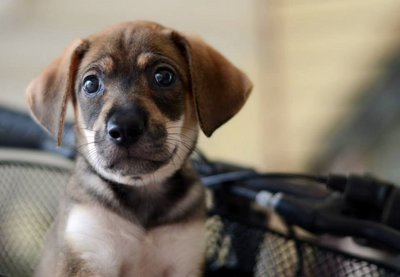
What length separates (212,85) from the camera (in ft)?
3.47

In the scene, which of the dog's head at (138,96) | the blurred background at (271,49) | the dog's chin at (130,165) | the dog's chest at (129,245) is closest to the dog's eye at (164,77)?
the dog's head at (138,96)

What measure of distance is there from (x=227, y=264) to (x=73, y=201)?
0.97 feet

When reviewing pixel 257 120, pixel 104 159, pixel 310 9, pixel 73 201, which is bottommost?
pixel 257 120

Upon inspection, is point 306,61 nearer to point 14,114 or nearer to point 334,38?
point 334,38

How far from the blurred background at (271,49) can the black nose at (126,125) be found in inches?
71.8

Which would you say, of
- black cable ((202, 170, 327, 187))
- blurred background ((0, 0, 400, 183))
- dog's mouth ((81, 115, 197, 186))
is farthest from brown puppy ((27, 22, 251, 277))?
blurred background ((0, 0, 400, 183))

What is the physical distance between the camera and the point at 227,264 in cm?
115

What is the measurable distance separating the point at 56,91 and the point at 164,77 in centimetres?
18

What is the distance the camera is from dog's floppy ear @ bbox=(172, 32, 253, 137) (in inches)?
40.7

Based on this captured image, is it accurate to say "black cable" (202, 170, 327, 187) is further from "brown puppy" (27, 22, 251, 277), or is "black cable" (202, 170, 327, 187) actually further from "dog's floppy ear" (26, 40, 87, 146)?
"dog's floppy ear" (26, 40, 87, 146)

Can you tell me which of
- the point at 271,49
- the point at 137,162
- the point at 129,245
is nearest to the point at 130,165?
the point at 137,162

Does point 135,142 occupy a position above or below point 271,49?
above

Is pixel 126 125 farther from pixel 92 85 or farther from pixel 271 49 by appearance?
pixel 271 49

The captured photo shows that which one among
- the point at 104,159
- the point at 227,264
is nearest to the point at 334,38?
the point at 227,264
